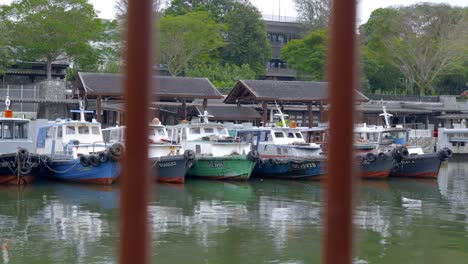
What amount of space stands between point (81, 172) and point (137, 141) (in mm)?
20931

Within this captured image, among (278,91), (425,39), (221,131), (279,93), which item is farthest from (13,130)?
(425,39)

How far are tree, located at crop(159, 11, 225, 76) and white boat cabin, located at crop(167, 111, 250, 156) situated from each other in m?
17.4

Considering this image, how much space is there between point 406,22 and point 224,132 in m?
23.0

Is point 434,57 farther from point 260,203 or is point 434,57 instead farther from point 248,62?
point 260,203

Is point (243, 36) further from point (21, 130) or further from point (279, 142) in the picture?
point (21, 130)

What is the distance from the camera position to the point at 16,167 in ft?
66.8

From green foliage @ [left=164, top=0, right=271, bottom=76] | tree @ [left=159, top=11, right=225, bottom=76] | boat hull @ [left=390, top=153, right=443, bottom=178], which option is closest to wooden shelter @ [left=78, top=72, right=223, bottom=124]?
boat hull @ [left=390, top=153, right=443, bottom=178]

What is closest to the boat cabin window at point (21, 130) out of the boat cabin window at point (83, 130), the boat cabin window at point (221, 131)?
the boat cabin window at point (83, 130)

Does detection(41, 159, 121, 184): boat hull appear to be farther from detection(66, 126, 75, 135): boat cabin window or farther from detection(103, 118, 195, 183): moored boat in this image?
detection(66, 126, 75, 135): boat cabin window

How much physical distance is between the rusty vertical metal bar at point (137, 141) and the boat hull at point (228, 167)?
2215 cm

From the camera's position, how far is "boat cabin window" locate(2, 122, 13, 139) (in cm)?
2178

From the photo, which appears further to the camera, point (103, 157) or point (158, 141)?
point (158, 141)

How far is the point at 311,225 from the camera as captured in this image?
45.0 feet

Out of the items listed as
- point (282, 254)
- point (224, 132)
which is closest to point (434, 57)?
point (224, 132)
